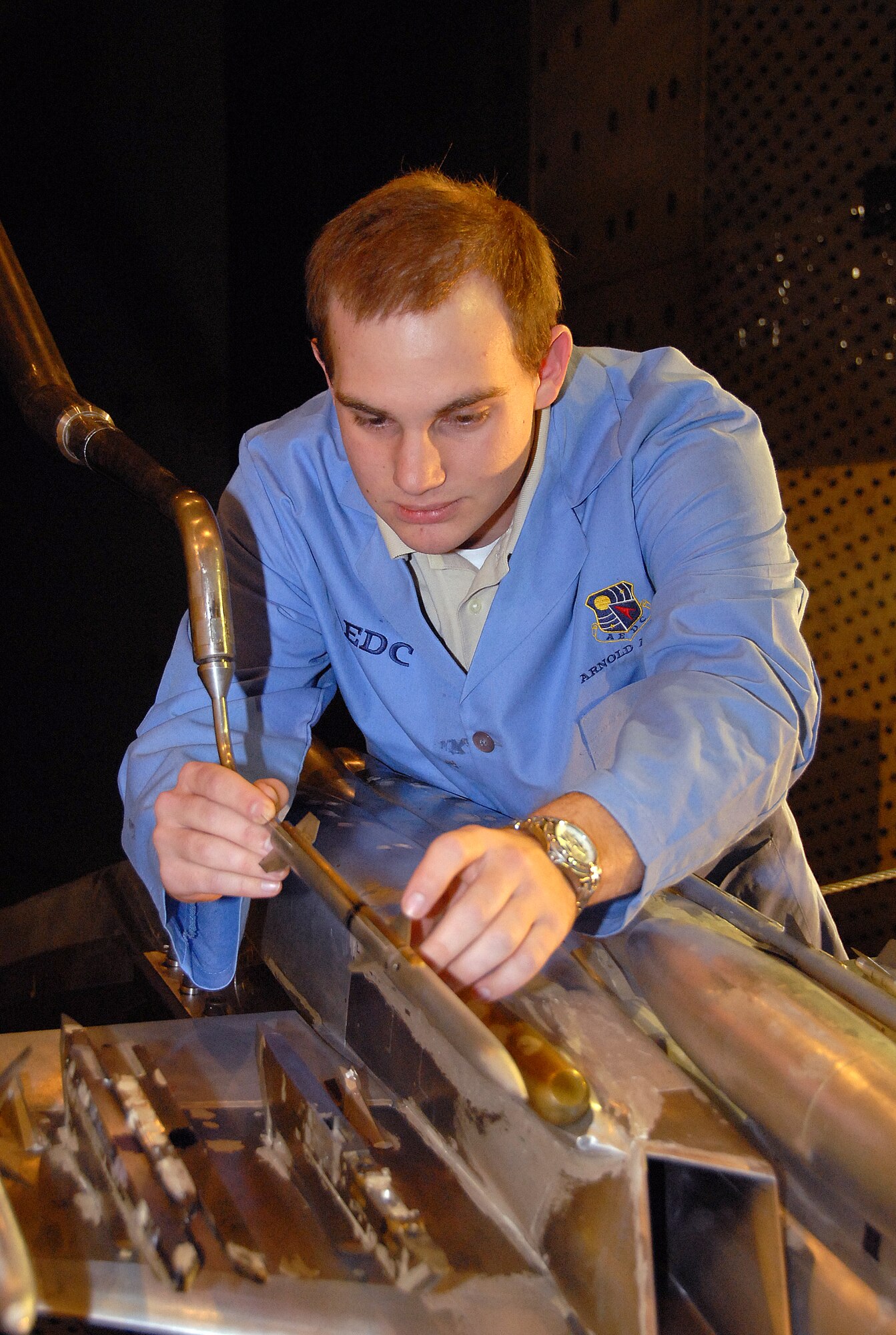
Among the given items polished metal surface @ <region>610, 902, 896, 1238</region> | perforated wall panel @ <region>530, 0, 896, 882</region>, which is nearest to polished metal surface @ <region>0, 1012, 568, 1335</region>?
polished metal surface @ <region>610, 902, 896, 1238</region>

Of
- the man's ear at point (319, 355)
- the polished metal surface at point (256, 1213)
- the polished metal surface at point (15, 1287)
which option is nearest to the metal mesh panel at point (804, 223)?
the man's ear at point (319, 355)

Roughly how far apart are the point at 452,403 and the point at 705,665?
10.4 inches

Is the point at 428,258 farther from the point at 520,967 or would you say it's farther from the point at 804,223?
the point at 804,223

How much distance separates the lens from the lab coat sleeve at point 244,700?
32.0 inches

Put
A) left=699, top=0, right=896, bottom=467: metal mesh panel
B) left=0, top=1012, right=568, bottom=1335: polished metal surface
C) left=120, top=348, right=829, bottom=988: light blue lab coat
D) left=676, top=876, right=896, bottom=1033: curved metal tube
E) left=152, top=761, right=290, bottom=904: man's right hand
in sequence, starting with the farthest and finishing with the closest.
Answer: left=699, top=0, right=896, bottom=467: metal mesh panel
left=120, top=348, right=829, bottom=988: light blue lab coat
left=152, top=761, right=290, bottom=904: man's right hand
left=676, top=876, right=896, bottom=1033: curved metal tube
left=0, top=1012, right=568, bottom=1335: polished metal surface

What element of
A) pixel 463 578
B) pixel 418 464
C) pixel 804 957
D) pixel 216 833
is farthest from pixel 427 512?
pixel 804 957

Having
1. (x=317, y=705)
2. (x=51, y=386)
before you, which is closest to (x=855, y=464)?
(x=317, y=705)

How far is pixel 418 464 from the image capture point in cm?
80

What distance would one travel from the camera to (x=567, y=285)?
5.17ft

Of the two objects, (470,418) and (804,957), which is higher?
(470,418)

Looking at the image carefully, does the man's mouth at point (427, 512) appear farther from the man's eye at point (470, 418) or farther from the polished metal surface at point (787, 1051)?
the polished metal surface at point (787, 1051)

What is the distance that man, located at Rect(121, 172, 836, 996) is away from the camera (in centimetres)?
66

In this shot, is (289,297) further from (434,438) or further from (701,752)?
(701,752)

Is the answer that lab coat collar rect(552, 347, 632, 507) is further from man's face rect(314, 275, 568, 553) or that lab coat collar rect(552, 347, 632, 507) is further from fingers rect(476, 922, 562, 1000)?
fingers rect(476, 922, 562, 1000)
